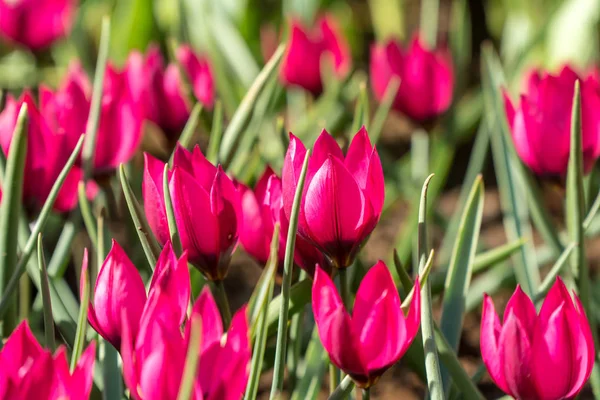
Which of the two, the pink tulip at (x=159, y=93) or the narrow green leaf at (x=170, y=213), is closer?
the narrow green leaf at (x=170, y=213)

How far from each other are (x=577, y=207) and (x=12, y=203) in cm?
48

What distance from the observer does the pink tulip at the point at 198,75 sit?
1133mm

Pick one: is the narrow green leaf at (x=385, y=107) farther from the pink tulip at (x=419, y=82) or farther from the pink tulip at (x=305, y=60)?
the pink tulip at (x=305, y=60)

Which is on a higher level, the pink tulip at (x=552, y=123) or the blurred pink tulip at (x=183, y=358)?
the pink tulip at (x=552, y=123)

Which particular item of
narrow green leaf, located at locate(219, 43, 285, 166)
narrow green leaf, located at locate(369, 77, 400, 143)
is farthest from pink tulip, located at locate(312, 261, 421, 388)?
narrow green leaf, located at locate(369, 77, 400, 143)

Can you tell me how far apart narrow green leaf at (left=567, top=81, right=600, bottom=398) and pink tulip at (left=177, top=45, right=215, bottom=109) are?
0.53 metres

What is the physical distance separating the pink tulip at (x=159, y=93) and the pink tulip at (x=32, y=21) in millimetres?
363

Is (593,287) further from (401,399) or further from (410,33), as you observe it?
(410,33)

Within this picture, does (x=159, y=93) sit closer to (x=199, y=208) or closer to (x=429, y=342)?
(x=199, y=208)

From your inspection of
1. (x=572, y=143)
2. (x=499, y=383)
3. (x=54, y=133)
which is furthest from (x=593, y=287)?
(x=54, y=133)

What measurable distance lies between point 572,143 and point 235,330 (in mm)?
372

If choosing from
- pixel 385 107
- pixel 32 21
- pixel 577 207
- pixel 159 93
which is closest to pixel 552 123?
pixel 577 207

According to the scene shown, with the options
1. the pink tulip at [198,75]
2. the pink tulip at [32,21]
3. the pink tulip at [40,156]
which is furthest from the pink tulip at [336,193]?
the pink tulip at [32,21]

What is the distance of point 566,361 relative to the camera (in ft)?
1.79
